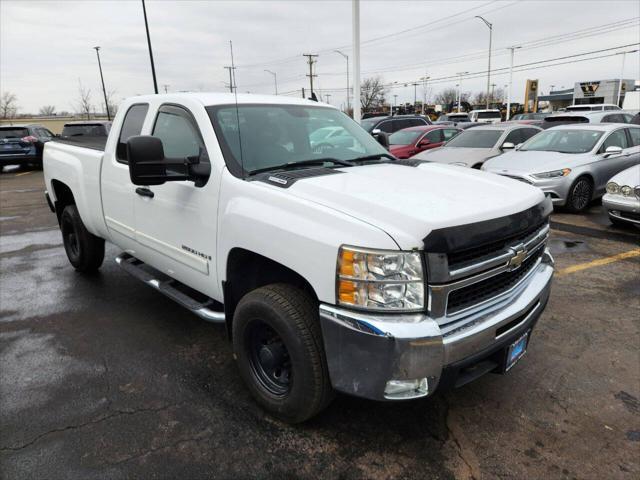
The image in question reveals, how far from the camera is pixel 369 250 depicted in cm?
217

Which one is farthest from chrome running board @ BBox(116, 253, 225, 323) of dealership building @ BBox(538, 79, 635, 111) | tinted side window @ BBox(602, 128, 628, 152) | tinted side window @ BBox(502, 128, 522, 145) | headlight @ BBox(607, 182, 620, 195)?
dealership building @ BBox(538, 79, 635, 111)

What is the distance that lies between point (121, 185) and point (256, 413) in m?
2.38

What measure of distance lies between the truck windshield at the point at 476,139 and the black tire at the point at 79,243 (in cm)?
863

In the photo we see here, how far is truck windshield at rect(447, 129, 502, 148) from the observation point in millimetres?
11023

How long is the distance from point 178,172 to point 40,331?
230cm

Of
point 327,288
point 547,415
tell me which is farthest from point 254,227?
point 547,415

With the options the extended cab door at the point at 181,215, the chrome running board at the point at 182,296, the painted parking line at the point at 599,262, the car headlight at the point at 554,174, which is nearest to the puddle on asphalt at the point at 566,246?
the painted parking line at the point at 599,262

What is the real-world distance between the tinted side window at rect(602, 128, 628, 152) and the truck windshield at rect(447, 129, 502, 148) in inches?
91.7

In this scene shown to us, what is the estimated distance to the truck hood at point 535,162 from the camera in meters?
8.59

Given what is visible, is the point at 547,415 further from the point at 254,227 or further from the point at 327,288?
the point at 254,227

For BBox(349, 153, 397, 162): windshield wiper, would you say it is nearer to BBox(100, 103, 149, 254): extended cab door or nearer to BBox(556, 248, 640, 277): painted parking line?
BBox(100, 103, 149, 254): extended cab door

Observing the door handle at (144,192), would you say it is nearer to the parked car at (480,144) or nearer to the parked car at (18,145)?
the parked car at (480,144)

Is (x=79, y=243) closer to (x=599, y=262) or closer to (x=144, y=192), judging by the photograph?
(x=144, y=192)

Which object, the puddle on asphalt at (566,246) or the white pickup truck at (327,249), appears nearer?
the white pickup truck at (327,249)
